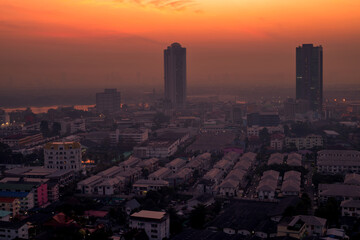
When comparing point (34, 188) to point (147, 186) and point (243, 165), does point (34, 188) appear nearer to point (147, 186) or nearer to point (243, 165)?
point (147, 186)

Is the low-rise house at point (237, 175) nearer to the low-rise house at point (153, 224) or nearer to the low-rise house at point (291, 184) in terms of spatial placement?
the low-rise house at point (291, 184)

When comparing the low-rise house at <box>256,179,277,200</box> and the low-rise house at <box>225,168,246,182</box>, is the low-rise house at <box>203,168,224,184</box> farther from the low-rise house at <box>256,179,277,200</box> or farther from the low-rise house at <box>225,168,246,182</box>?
the low-rise house at <box>256,179,277,200</box>

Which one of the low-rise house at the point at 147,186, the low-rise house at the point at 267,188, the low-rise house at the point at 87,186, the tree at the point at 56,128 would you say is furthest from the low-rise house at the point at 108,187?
the tree at the point at 56,128

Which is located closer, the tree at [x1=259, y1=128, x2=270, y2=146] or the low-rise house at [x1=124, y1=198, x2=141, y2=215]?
the low-rise house at [x1=124, y1=198, x2=141, y2=215]

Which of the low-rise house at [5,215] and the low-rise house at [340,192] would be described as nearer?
the low-rise house at [5,215]

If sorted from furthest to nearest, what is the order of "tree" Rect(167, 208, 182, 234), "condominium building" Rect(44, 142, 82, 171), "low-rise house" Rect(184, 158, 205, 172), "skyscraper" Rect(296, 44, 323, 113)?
1. "skyscraper" Rect(296, 44, 323, 113)
2. "low-rise house" Rect(184, 158, 205, 172)
3. "condominium building" Rect(44, 142, 82, 171)
4. "tree" Rect(167, 208, 182, 234)

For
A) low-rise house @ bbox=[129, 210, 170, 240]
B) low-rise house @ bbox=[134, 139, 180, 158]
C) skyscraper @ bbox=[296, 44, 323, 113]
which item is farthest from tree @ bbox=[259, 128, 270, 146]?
skyscraper @ bbox=[296, 44, 323, 113]

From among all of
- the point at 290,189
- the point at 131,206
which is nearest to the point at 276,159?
the point at 290,189
